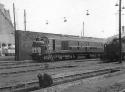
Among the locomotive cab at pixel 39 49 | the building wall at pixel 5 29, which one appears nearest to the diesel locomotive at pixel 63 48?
the locomotive cab at pixel 39 49

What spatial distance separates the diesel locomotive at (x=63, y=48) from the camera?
27750mm

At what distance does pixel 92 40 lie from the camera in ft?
116

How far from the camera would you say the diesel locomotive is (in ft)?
91.0

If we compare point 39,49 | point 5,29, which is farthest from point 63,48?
point 5,29

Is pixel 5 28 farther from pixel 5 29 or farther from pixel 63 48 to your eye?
pixel 63 48

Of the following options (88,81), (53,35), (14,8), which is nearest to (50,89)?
(88,81)

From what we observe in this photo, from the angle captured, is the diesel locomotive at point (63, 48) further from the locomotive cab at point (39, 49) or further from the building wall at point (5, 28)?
the building wall at point (5, 28)

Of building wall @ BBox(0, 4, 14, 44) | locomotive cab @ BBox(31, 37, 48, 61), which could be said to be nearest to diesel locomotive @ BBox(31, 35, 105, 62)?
locomotive cab @ BBox(31, 37, 48, 61)

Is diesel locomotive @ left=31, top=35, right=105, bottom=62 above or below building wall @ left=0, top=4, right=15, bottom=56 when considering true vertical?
below

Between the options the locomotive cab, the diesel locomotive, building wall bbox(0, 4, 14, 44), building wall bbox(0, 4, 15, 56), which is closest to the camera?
the locomotive cab

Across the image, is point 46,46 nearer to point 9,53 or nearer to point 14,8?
point 14,8

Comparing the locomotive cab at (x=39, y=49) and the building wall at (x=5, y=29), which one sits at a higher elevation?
the building wall at (x=5, y=29)

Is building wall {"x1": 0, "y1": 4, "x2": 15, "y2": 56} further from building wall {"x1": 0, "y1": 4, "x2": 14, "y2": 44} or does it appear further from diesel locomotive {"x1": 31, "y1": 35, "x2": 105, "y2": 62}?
diesel locomotive {"x1": 31, "y1": 35, "x2": 105, "y2": 62}

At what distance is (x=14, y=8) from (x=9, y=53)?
1316 cm
